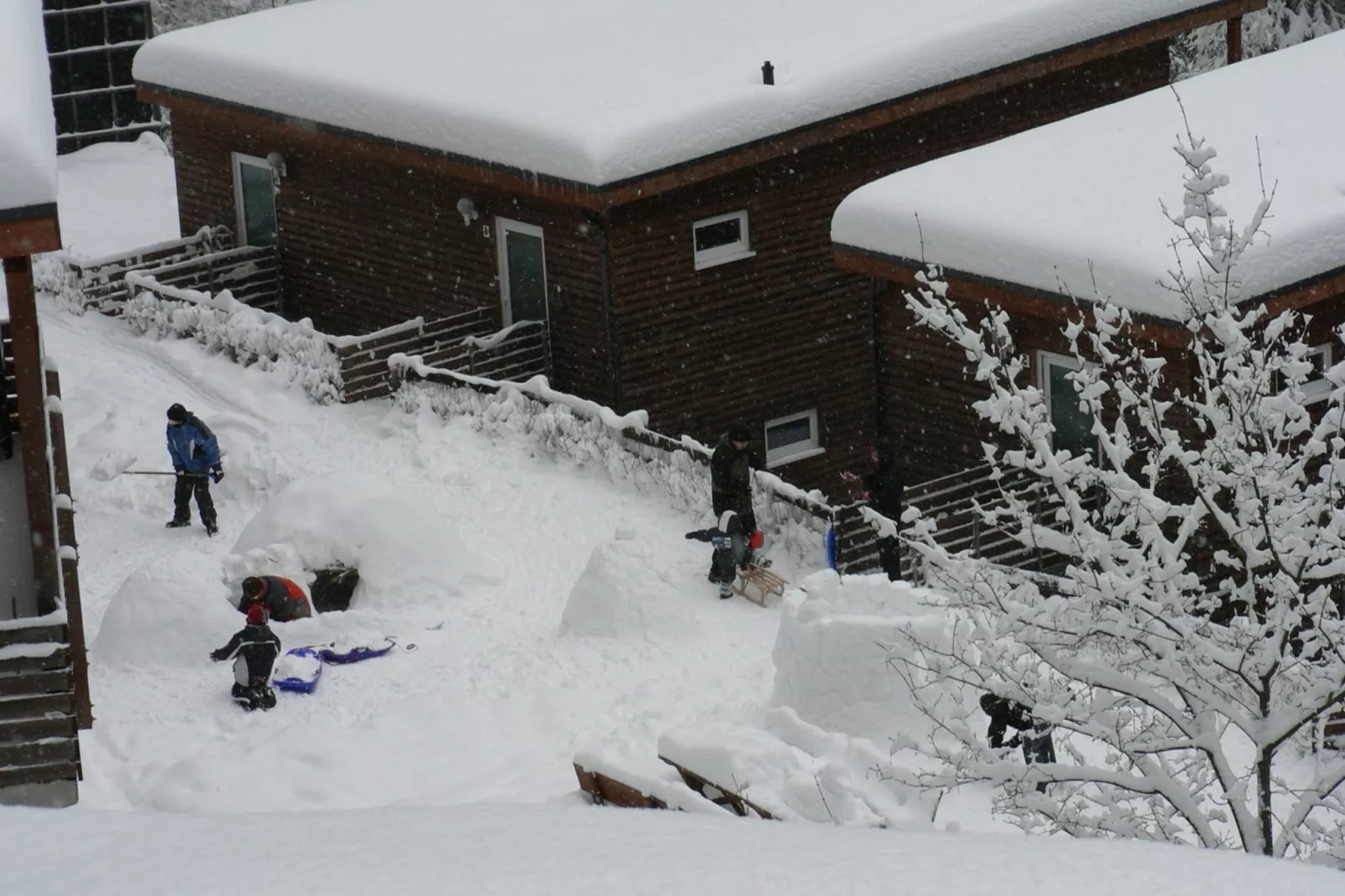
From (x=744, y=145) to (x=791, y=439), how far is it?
10.9 feet

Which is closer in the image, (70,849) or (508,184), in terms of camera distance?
(70,849)

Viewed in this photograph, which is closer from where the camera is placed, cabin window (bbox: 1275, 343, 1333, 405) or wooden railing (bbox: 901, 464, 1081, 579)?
cabin window (bbox: 1275, 343, 1333, 405)

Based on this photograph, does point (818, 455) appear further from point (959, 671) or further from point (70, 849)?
point (70, 849)

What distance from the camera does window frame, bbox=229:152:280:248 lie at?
2345cm

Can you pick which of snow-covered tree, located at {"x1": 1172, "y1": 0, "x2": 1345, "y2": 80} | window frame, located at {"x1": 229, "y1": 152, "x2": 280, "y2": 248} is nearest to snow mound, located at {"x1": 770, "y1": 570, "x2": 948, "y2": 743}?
window frame, located at {"x1": 229, "y1": 152, "x2": 280, "y2": 248}

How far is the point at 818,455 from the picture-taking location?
70.4 ft

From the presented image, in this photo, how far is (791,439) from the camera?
21391mm

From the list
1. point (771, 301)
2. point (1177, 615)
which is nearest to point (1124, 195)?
point (771, 301)

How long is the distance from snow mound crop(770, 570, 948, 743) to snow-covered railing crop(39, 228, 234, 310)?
11.4 metres

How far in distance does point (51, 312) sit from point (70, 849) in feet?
54.0

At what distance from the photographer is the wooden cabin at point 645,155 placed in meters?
19.8

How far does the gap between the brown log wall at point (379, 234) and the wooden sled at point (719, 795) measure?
825cm

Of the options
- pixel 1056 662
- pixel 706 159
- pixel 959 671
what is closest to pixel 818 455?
pixel 706 159

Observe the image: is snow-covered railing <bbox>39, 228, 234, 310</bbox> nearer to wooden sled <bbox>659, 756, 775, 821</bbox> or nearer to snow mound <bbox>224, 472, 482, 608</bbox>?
snow mound <bbox>224, 472, 482, 608</bbox>
